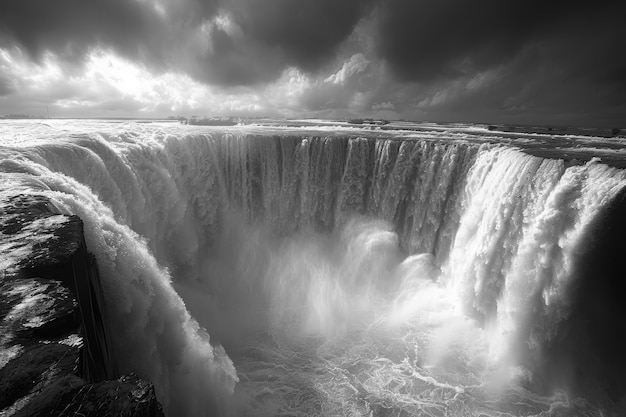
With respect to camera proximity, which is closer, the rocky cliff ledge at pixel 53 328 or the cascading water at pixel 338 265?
the rocky cliff ledge at pixel 53 328

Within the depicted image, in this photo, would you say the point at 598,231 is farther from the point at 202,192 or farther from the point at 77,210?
the point at 202,192

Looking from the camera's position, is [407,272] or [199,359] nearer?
[199,359]

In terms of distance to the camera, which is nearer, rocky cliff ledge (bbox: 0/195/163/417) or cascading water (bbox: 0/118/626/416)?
rocky cliff ledge (bbox: 0/195/163/417)

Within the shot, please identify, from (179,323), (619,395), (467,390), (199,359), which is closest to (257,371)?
(199,359)
